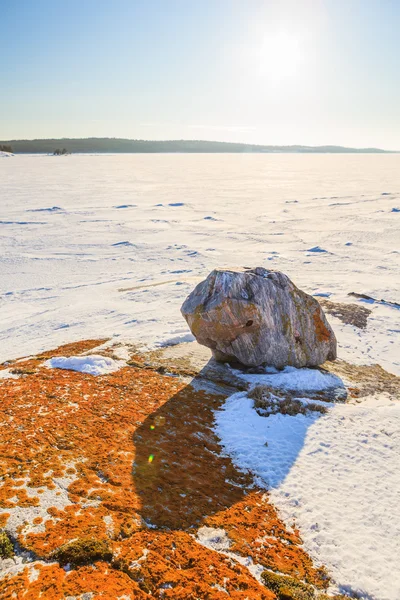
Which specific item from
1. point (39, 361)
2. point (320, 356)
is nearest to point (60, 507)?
point (39, 361)

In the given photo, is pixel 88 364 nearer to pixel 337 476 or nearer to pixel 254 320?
pixel 254 320

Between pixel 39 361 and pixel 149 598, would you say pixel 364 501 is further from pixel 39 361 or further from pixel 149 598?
pixel 39 361

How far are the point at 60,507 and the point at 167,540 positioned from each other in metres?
1.32

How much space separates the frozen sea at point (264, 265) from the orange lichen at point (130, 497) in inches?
22.9

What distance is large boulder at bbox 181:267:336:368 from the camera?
32.9 feet

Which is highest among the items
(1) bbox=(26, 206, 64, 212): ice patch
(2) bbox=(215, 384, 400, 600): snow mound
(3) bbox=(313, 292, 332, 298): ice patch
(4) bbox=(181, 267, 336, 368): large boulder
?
(1) bbox=(26, 206, 64, 212): ice patch

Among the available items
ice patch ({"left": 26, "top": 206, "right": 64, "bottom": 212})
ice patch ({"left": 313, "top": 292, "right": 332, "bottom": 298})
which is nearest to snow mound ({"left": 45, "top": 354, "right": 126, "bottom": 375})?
ice patch ({"left": 313, "top": 292, "right": 332, "bottom": 298})

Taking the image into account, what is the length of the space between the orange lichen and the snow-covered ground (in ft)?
15.4

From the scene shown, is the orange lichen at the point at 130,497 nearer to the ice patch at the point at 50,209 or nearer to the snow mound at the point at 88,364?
the snow mound at the point at 88,364

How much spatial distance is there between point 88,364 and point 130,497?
5.05 meters

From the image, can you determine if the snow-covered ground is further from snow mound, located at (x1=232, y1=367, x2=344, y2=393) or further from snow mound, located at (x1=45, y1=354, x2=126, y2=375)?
snow mound, located at (x1=232, y1=367, x2=344, y2=393)

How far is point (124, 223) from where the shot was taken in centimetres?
3300

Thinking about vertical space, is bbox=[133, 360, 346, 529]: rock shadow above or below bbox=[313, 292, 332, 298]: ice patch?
below

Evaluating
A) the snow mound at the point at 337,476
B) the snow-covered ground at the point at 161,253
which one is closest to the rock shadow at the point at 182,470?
the snow mound at the point at 337,476
